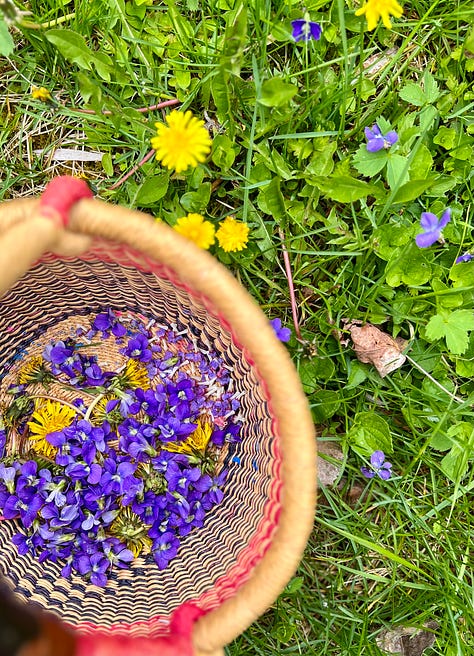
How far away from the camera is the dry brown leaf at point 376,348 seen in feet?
4.36

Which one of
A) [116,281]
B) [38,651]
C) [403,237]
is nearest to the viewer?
[38,651]

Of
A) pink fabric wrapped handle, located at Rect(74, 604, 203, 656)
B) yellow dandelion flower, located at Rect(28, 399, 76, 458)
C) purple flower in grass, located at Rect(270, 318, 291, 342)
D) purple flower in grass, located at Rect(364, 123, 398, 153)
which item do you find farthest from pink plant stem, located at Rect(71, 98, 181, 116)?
pink fabric wrapped handle, located at Rect(74, 604, 203, 656)

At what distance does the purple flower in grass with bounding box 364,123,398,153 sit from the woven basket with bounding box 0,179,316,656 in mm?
503

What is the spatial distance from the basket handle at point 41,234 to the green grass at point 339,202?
426 mm

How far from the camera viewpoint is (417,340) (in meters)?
1.38

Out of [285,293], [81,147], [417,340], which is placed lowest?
[417,340]

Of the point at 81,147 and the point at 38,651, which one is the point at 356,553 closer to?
the point at 38,651

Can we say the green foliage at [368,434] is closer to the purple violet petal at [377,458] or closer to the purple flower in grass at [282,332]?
the purple violet petal at [377,458]

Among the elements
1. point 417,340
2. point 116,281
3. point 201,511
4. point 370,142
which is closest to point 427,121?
point 370,142

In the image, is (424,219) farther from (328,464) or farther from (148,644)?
(148,644)

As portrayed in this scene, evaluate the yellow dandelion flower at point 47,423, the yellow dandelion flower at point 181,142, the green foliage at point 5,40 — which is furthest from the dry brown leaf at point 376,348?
the green foliage at point 5,40

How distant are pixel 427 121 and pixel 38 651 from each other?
1.19 meters

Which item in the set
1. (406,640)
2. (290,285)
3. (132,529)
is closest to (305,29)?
(290,285)

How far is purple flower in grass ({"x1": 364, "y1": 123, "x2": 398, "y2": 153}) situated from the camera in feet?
4.19
